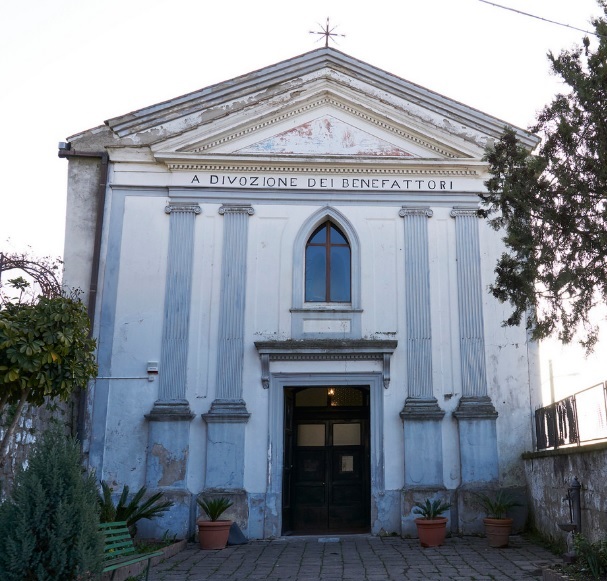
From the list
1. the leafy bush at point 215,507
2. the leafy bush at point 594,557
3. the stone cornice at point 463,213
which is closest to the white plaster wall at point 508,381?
the stone cornice at point 463,213

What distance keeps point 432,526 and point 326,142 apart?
24.8 ft

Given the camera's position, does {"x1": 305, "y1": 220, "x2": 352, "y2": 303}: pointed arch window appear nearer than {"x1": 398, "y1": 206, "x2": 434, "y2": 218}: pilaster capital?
Yes

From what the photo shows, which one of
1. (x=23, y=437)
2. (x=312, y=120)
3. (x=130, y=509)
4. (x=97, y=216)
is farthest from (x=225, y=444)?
(x=312, y=120)

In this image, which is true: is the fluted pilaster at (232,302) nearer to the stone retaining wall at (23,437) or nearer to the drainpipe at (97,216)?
the drainpipe at (97,216)

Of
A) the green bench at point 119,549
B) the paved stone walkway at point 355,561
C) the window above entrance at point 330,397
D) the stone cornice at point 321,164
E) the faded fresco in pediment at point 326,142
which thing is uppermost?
the faded fresco in pediment at point 326,142

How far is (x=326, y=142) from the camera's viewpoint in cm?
1461

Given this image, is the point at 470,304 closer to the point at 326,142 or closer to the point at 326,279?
the point at 326,279

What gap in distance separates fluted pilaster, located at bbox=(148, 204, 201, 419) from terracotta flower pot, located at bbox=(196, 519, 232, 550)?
2051 millimetres

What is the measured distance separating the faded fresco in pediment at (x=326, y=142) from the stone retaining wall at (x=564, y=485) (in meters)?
6.51

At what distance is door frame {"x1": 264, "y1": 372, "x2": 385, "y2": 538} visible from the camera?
12938 mm

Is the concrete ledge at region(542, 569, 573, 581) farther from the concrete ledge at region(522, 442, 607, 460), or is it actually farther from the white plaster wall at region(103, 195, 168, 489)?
the white plaster wall at region(103, 195, 168, 489)

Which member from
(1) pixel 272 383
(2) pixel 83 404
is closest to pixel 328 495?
(1) pixel 272 383

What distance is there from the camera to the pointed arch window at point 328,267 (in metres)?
14.1

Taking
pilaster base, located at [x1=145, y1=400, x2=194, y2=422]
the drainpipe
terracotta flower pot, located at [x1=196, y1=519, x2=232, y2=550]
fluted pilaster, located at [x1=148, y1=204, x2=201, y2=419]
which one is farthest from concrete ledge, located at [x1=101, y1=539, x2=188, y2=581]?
the drainpipe
